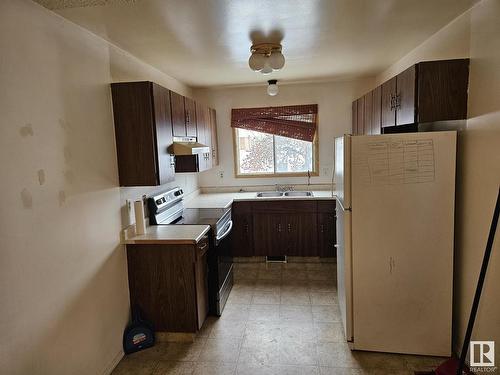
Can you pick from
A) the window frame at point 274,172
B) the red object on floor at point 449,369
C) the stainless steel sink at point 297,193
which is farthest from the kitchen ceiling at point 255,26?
the red object on floor at point 449,369

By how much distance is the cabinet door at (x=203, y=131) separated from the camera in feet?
11.8

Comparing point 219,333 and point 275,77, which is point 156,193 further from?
point 275,77

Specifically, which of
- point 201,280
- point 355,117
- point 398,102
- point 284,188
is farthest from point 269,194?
point 398,102

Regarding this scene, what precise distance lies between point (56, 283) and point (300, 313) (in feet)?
6.88

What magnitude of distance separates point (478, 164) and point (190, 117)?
8.34ft

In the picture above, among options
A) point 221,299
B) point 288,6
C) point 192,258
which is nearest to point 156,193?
point 192,258

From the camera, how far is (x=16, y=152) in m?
1.54

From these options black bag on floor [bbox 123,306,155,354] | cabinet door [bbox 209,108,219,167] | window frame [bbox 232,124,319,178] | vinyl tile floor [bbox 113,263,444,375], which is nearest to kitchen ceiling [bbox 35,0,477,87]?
cabinet door [bbox 209,108,219,167]

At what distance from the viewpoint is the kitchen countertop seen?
12.6ft

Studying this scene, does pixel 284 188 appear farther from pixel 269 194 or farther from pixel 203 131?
pixel 203 131

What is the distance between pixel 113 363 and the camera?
2348 mm

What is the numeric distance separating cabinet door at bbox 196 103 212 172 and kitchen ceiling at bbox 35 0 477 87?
55 centimetres

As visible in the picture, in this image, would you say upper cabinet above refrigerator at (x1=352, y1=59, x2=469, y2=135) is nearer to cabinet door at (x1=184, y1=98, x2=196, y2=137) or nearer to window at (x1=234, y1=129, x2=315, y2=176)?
cabinet door at (x1=184, y1=98, x2=196, y2=137)

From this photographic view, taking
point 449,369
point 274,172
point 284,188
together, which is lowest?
point 449,369
